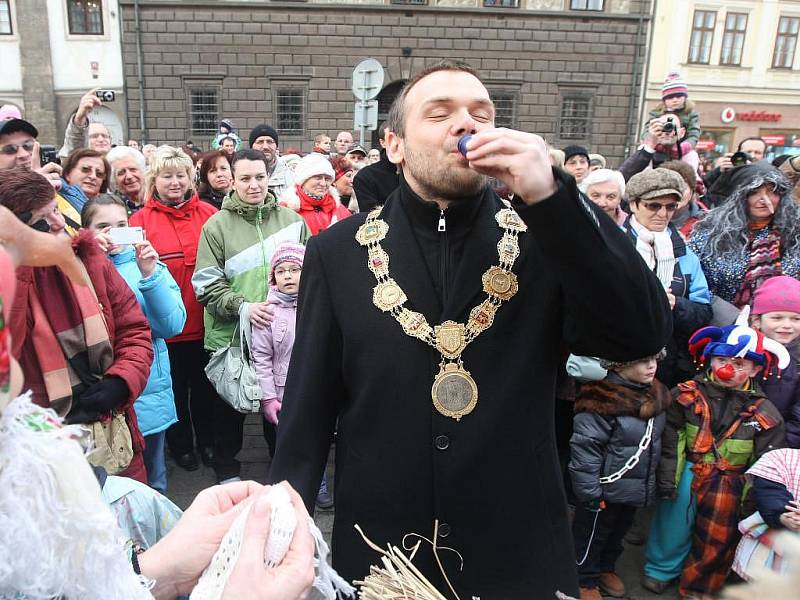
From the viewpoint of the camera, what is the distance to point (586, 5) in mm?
19062

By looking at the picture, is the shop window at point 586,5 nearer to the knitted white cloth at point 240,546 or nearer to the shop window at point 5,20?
the shop window at point 5,20

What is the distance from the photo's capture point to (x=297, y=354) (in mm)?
1745

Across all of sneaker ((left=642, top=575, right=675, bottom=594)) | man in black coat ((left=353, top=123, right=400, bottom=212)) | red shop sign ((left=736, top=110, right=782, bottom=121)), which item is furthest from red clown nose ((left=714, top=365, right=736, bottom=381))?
red shop sign ((left=736, top=110, right=782, bottom=121))

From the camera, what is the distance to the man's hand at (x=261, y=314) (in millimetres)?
3656

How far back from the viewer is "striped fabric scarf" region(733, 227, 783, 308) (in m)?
3.89

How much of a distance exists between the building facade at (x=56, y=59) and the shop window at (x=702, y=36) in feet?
Answer: 63.4

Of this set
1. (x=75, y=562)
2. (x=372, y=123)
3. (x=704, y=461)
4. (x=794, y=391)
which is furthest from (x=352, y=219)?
(x=372, y=123)

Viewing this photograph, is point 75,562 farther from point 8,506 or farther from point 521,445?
point 521,445

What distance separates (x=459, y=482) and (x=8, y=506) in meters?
1.03

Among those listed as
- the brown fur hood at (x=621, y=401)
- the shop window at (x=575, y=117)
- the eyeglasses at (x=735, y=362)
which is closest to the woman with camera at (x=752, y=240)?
the eyeglasses at (x=735, y=362)

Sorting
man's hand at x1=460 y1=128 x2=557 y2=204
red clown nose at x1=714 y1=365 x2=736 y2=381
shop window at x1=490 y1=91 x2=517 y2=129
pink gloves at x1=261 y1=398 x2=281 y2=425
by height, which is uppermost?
shop window at x1=490 y1=91 x2=517 y2=129

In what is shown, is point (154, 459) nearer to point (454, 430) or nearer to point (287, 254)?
point (287, 254)

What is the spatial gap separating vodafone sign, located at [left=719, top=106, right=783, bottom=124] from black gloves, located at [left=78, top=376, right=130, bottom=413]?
80.7 feet

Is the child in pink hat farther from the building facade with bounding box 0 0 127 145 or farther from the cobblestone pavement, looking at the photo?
the building facade with bounding box 0 0 127 145
